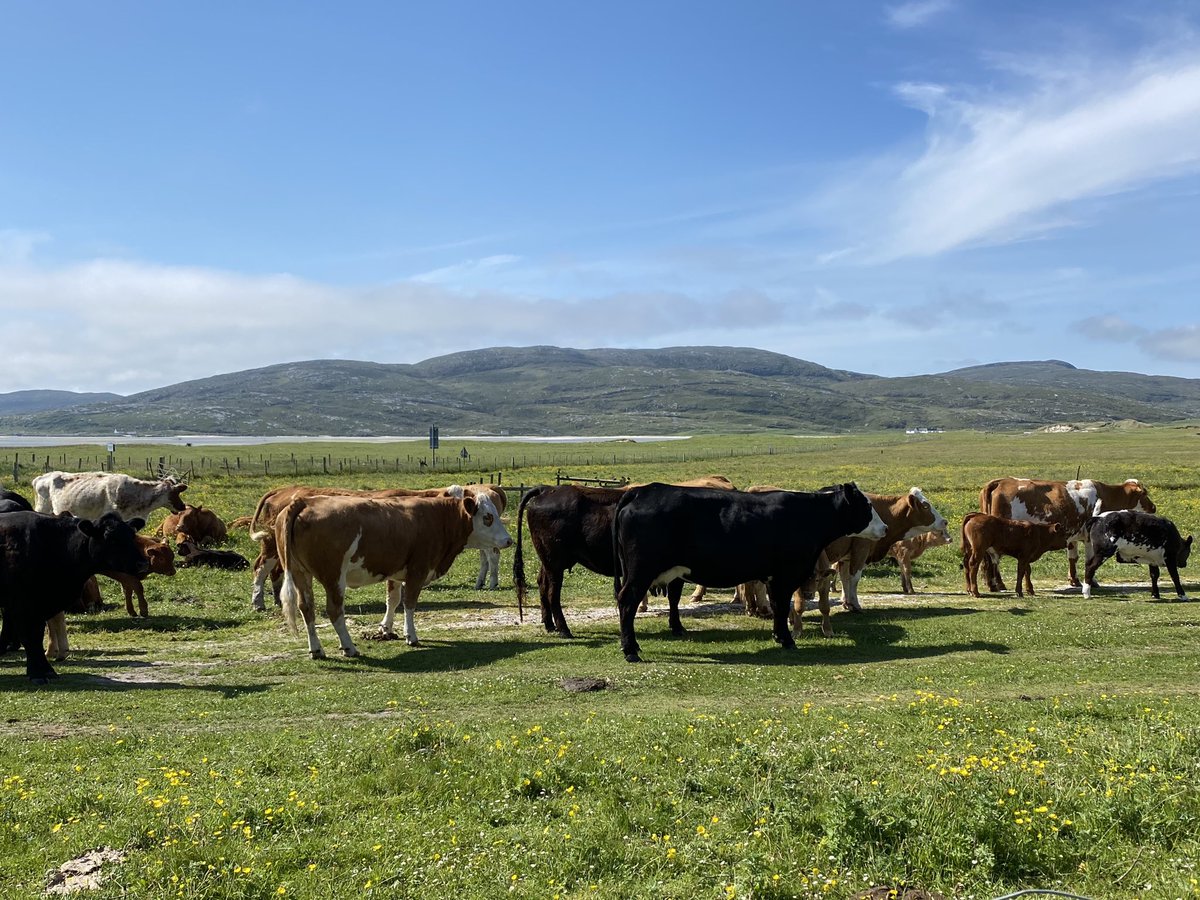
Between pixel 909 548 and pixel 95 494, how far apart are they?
24.1 m

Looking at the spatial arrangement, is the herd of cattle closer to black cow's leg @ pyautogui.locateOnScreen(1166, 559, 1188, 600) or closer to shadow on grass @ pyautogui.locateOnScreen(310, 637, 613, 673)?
black cow's leg @ pyautogui.locateOnScreen(1166, 559, 1188, 600)

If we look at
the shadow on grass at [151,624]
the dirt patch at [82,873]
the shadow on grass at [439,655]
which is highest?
the dirt patch at [82,873]

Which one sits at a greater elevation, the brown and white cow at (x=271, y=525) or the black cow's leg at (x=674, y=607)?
the brown and white cow at (x=271, y=525)

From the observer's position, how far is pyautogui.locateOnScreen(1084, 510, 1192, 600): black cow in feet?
71.1

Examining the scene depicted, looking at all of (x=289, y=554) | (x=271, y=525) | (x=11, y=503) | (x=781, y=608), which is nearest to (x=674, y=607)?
(x=781, y=608)

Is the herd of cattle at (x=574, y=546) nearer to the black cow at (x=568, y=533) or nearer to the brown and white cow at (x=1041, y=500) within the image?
the black cow at (x=568, y=533)

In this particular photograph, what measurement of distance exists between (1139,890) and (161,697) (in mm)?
12075

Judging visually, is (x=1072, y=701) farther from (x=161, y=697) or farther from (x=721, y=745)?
(x=161, y=697)

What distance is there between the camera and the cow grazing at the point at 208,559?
26234 millimetres

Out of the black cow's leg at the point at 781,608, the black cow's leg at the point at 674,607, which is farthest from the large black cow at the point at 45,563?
the black cow's leg at the point at 781,608

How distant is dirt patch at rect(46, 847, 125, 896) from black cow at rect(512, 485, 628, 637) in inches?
469

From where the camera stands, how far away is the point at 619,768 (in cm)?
882

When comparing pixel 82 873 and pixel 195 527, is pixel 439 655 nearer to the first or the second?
pixel 82 873

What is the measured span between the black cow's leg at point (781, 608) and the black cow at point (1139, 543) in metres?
9.38
